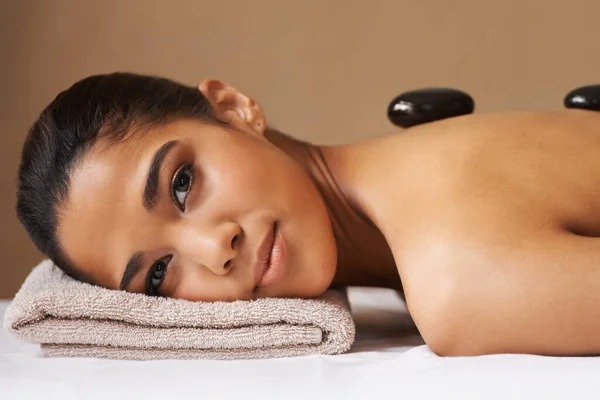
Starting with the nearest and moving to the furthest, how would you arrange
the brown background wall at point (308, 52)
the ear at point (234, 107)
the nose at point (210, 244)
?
the nose at point (210, 244) < the ear at point (234, 107) < the brown background wall at point (308, 52)

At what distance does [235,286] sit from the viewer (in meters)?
1.07

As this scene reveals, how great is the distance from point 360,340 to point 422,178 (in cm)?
25

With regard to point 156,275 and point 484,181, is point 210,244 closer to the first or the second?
point 156,275

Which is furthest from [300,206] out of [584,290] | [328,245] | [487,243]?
[584,290]

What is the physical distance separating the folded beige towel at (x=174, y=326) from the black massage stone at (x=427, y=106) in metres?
0.51

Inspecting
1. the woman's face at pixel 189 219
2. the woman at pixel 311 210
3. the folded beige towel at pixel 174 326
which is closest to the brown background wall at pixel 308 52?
the woman at pixel 311 210

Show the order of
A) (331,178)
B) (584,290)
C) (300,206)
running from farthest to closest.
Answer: (331,178) → (300,206) → (584,290)

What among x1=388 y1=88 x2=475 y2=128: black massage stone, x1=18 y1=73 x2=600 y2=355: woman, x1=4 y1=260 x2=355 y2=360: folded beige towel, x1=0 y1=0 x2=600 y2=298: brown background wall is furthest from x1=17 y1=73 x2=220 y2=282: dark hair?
x1=0 y1=0 x2=600 y2=298: brown background wall

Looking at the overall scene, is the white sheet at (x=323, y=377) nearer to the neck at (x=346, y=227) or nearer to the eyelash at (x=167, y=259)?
the eyelash at (x=167, y=259)

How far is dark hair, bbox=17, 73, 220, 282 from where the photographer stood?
1118 millimetres

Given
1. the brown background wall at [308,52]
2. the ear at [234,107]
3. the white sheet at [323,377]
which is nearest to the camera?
the white sheet at [323,377]

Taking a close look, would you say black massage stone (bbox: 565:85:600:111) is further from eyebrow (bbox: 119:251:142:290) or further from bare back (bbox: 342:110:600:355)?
eyebrow (bbox: 119:251:142:290)

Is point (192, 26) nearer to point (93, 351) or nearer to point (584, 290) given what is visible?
point (93, 351)

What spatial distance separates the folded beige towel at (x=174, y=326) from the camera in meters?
1.03
